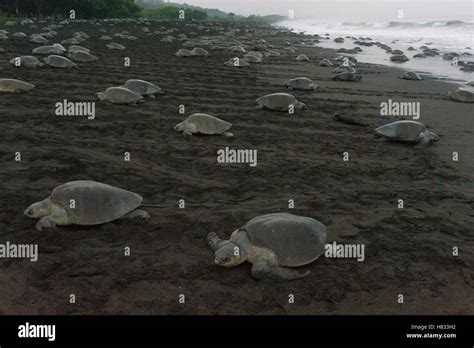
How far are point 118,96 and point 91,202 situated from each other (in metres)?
5.30

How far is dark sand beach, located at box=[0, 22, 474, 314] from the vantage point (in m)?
3.39

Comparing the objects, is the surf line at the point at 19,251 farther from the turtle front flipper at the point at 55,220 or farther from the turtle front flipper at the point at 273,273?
the turtle front flipper at the point at 273,273

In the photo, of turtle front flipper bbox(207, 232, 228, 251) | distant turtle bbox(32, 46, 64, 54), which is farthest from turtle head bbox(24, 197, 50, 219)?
distant turtle bbox(32, 46, 64, 54)

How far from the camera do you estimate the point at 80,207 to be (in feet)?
13.9

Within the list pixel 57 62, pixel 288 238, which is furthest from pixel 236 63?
pixel 288 238

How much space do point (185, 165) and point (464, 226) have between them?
3697 millimetres

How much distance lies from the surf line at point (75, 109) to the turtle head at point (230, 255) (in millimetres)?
5220

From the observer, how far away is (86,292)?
332 centimetres

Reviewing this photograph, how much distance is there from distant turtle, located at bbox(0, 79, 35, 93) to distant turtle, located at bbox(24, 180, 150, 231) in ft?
20.2

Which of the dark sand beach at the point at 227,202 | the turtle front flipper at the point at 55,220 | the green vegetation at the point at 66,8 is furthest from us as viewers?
the green vegetation at the point at 66,8

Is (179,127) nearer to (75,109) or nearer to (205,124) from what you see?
(205,124)

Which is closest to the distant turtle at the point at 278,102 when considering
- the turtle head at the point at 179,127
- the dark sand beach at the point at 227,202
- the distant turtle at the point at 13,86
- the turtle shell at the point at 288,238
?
the dark sand beach at the point at 227,202

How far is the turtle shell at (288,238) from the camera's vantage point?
3.85m

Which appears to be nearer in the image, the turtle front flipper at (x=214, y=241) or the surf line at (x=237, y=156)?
the turtle front flipper at (x=214, y=241)
